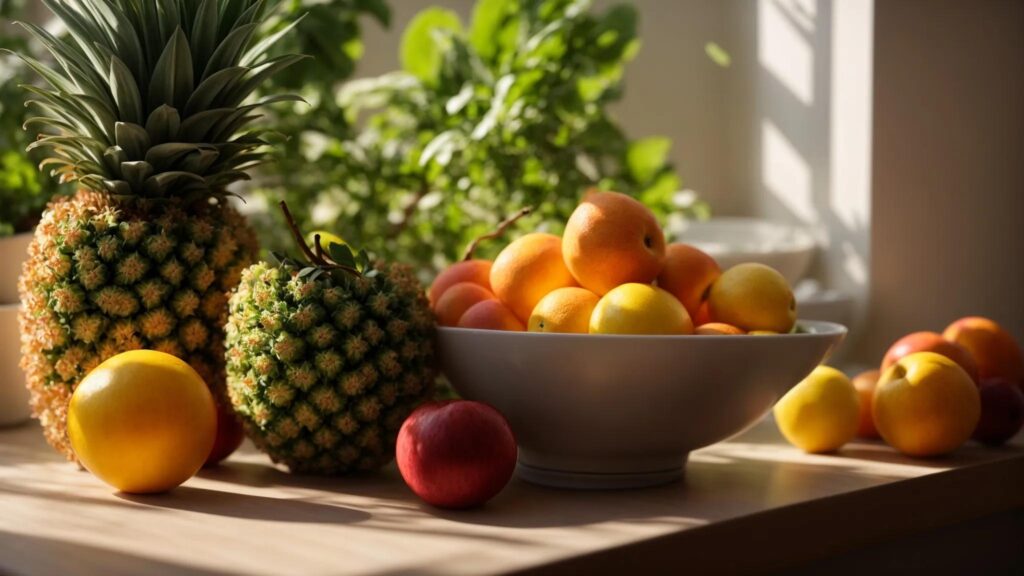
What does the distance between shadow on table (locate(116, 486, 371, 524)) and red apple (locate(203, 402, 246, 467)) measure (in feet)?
0.30

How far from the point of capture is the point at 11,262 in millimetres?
1256

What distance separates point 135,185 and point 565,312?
42cm

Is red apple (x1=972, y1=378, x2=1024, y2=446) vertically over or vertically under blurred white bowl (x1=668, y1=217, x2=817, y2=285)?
under

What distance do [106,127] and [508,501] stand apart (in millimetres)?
502

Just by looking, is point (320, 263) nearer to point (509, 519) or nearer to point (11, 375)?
point (509, 519)

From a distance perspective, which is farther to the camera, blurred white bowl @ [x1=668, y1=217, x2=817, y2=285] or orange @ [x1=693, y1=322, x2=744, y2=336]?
blurred white bowl @ [x1=668, y1=217, x2=817, y2=285]

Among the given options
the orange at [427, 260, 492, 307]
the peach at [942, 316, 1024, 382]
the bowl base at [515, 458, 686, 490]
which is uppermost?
the orange at [427, 260, 492, 307]

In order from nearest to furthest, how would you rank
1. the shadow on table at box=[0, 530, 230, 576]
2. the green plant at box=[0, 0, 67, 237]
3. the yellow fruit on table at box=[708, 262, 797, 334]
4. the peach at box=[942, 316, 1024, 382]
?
1. the shadow on table at box=[0, 530, 230, 576]
2. the yellow fruit on table at box=[708, 262, 797, 334]
3. the peach at box=[942, 316, 1024, 382]
4. the green plant at box=[0, 0, 67, 237]

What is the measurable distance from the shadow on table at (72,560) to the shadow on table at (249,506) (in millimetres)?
130

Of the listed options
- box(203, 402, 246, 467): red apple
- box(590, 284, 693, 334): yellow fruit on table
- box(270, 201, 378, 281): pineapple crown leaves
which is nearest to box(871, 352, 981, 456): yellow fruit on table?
box(590, 284, 693, 334): yellow fruit on table

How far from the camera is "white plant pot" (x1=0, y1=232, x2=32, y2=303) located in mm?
1250

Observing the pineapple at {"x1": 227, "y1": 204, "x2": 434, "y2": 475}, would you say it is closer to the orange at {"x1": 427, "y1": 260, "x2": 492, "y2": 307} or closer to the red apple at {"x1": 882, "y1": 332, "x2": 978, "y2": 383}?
the orange at {"x1": 427, "y1": 260, "x2": 492, "y2": 307}

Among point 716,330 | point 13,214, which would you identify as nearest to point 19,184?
point 13,214

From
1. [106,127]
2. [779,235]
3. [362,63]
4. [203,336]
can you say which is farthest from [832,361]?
[362,63]
